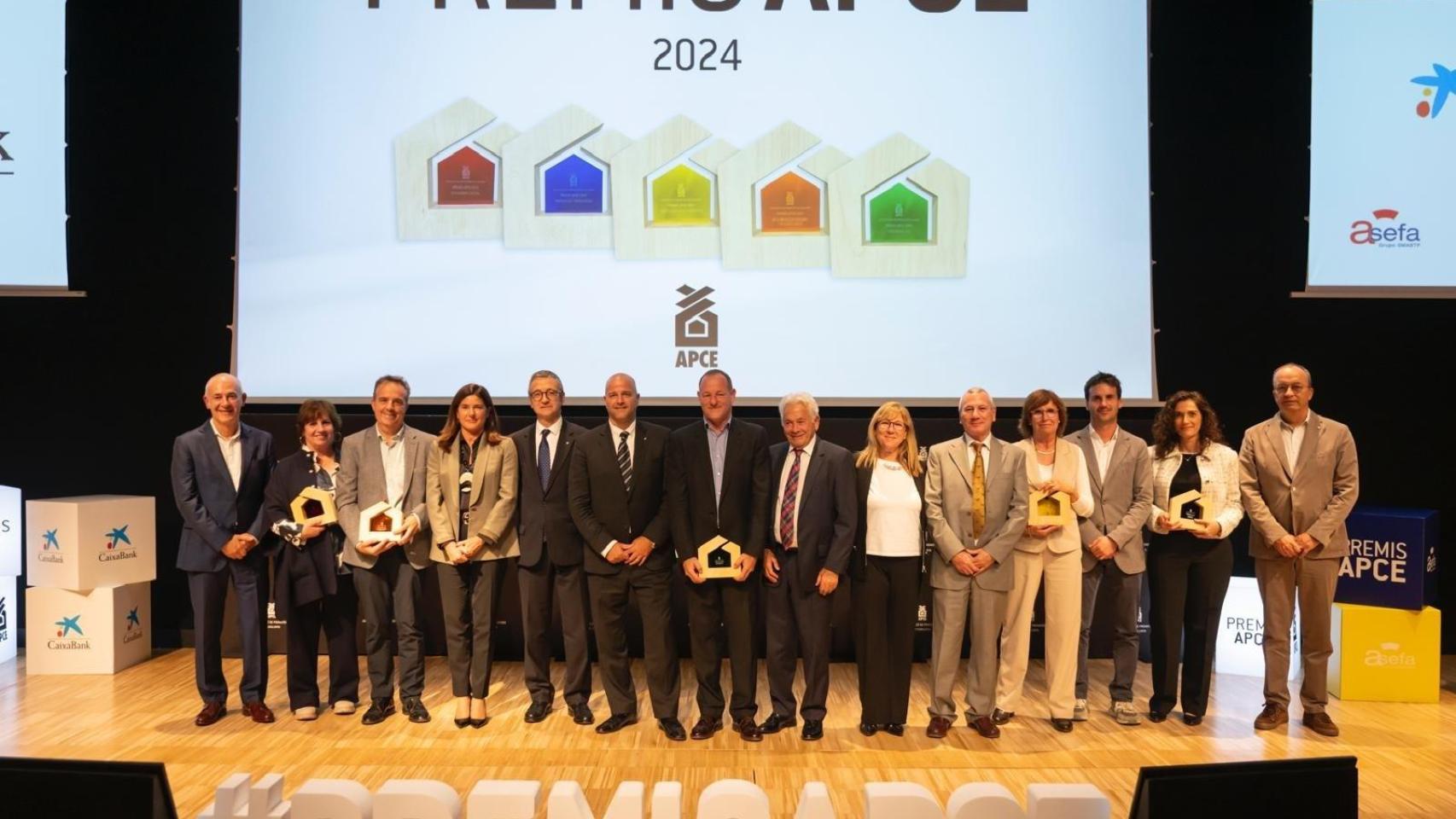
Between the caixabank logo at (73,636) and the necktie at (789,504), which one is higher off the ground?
the necktie at (789,504)

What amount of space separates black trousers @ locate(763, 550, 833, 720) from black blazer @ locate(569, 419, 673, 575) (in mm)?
566

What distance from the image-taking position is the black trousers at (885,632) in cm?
439

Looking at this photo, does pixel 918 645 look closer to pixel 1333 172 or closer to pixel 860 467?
pixel 860 467

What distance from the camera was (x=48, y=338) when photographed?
19.9 ft

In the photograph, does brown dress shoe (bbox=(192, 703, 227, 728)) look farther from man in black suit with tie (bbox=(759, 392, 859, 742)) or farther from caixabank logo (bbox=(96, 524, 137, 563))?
man in black suit with tie (bbox=(759, 392, 859, 742))

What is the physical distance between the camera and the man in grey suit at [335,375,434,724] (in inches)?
182

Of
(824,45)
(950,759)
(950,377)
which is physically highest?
(824,45)

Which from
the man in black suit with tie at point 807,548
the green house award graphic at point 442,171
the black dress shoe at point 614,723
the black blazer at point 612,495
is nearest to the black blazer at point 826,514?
the man in black suit with tie at point 807,548

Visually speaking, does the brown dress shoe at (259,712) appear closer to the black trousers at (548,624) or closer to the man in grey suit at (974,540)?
the black trousers at (548,624)

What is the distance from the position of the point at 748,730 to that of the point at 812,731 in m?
0.28

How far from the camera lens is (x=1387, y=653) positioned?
507 cm

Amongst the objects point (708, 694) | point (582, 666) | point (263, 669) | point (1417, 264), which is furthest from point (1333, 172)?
point (263, 669)

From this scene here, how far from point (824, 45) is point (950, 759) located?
12.2ft

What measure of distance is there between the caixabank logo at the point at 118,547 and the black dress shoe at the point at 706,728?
11.4 ft
